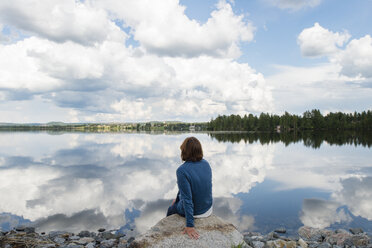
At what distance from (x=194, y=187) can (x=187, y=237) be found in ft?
3.36

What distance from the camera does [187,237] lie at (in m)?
5.31

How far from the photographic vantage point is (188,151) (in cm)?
548

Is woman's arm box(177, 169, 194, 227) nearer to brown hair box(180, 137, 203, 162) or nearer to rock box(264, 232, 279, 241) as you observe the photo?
brown hair box(180, 137, 203, 162)

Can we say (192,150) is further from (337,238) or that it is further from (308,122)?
(308,122)

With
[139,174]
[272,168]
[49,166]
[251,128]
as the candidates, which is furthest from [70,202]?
[251,128]

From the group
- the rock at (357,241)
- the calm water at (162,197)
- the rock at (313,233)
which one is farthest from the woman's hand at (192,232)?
the rock at (357,241)

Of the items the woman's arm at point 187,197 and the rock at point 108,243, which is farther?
the rock at point 108,243

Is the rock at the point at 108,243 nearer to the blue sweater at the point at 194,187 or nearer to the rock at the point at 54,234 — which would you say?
the rock at the point at 54,234

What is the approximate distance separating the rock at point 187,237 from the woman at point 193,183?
15 cm

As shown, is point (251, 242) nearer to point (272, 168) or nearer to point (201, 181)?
point (201, 181)

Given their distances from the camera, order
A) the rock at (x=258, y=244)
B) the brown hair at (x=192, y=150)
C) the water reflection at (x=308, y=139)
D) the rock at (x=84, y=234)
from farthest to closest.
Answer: the water reflection at (x=308, y=139) → the rock at (x=84, y=234) → the rock at (x=258, y=244) → the brown hair at (x=192, y=150)

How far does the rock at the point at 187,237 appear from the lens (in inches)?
206

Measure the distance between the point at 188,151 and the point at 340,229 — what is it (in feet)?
24.5

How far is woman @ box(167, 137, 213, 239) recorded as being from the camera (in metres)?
5.35
